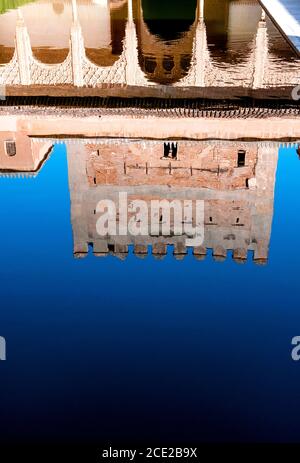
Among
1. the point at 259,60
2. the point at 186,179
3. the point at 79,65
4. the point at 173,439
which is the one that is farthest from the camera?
the point at 79,65

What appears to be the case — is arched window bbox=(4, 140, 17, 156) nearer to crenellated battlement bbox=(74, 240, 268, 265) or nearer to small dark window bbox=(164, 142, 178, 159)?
small dark window bbox=(164, 142, 178, 159)

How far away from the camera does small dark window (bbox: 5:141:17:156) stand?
7.47m

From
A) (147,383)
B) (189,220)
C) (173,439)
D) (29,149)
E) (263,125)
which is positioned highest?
(263,125)

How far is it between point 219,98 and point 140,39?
5.18 metres

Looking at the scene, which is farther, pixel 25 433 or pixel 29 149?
pixel 29 149

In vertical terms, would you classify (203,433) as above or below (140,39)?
below

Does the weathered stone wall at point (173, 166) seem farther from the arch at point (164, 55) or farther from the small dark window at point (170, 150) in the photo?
the arch at point (164, 55)

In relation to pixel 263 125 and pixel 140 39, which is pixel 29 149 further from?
pixel 140 39

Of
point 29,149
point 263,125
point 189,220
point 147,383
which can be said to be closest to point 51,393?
point 147,383

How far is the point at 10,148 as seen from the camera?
8.07 m

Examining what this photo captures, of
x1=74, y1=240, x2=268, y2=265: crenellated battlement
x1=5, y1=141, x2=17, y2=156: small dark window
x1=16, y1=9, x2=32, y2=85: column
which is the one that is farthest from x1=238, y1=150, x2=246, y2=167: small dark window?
x1=16, y1=9, x2=32, y2=85: column

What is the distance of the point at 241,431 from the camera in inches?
108

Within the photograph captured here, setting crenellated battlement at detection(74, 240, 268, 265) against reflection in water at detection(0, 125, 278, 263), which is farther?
reflection in water at detection(0, 125, 278, 263)

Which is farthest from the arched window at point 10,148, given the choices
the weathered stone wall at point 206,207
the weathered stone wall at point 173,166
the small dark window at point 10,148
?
the weathered stone wall at point 173,166
